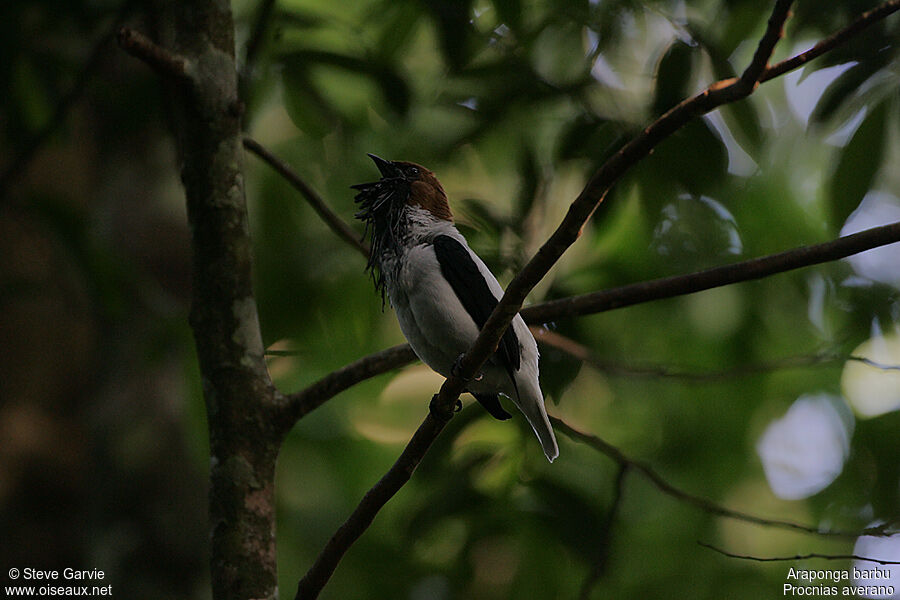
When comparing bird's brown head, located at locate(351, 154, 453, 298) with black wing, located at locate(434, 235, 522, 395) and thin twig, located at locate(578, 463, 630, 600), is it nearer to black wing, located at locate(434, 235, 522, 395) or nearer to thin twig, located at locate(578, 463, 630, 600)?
black wing, located at locate(434, 235, 522, 395)

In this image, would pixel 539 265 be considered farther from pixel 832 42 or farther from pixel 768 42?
pixel 832 42

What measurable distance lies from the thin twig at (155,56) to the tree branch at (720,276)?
1.55m

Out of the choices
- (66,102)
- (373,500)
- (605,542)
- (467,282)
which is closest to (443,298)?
(467,282)

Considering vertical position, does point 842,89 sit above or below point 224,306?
above

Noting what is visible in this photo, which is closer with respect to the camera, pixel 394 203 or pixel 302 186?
pixel 394 203

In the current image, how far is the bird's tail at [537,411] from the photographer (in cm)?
284

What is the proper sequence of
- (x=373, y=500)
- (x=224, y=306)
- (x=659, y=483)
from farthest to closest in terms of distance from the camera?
1. (x=659, y=483)
2. (x=224, y=306)
3. (x=373, y=500)

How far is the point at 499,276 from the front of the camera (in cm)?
347

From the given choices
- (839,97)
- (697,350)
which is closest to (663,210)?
(839,97)

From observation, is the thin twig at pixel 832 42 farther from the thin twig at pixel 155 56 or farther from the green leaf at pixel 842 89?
the thin twig at pixel 155 56

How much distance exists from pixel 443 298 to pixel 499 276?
745mm

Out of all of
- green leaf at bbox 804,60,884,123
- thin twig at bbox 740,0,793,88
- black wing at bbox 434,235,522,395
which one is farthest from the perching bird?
green leaf at bbox 804,60,884,123

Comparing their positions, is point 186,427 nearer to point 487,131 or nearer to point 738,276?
point 487,131

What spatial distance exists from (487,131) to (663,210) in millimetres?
1148
